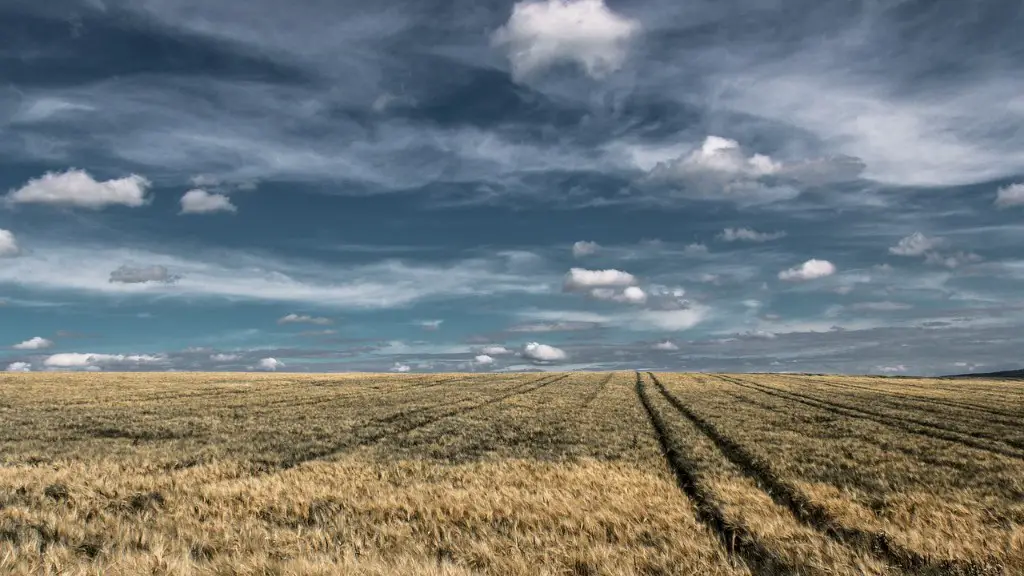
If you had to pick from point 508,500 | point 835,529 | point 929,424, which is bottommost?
point 929,424

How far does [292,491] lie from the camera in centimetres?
1224

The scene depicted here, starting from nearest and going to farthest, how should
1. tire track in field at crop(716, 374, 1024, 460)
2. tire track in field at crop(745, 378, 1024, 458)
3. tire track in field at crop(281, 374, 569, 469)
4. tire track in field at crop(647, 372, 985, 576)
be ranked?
tire track in field at crop(647, 372, 985, 576) < tire track in field at crop(281, 374, 569, 469) < tire track in field at crop(716, 374, 1024, 460) < tire track in field at crop(745, 378, 1024, 458)

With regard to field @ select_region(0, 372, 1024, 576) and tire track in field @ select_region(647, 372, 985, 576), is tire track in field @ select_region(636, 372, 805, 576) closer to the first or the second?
field @ select_region(0, 372, 1024, 576)

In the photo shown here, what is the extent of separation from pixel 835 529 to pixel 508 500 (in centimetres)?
525

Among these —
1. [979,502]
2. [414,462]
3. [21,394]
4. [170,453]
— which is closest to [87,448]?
[170,453]

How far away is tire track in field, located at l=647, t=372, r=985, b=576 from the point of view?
7.69 m

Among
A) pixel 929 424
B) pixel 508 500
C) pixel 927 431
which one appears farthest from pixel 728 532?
pixel 929 424

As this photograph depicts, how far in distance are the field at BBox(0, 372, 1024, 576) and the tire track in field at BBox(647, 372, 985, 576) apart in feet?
0.14

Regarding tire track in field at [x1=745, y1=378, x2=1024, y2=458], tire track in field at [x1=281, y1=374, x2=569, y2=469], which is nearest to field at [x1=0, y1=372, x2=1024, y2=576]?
tire track in field at [x1=281, y1=374, x2=569, y2=469]

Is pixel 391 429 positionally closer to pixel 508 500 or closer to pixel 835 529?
pixel 508 500

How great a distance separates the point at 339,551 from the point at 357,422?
68.9ft

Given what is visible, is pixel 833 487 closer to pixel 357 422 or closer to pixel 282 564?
pixel 282 564

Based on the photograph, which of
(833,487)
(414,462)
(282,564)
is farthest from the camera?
(414,462)

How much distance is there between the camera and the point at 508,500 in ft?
36.9
